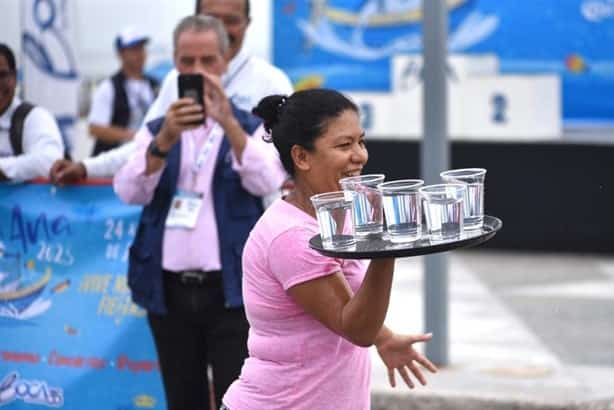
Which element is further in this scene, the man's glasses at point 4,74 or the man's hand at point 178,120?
the man's glasses at point 4,74

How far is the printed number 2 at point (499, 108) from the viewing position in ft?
42.5

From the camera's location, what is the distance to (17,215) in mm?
5738

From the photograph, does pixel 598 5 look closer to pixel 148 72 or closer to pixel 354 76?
pixel 354 76

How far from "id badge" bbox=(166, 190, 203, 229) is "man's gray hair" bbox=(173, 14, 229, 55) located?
0.58 m

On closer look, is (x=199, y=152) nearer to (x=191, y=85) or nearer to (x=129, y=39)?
(x=191, y=85)

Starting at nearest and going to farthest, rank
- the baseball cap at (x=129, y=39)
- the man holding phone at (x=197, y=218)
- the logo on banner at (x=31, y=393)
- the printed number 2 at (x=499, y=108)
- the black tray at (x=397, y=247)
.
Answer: the black tray at (x=397, y=247), the man holding phone at (x=197, y=218), the logo on banner at (x=31, y=393), the baseball cap at (x=129, y=39), the printed number 2 at (x=499, y=108)

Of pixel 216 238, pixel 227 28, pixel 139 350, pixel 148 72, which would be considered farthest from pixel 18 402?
pixel 148 72

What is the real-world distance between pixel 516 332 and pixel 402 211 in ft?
21.0

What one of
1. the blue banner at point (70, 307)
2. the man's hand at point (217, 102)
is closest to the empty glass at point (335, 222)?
the man's hand at point (217, 102)

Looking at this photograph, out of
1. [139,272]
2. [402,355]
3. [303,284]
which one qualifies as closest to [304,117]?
[303,284]

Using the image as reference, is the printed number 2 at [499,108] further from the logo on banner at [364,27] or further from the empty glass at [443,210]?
the empty glass at [443,210]

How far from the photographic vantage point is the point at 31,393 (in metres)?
5.55

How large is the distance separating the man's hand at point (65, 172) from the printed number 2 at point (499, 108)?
7770 mm

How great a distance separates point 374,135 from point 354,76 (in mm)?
734
